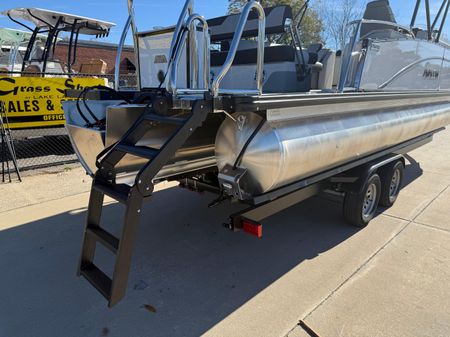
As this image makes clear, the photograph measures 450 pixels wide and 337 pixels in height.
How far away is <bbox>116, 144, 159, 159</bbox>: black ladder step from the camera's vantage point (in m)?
2.39

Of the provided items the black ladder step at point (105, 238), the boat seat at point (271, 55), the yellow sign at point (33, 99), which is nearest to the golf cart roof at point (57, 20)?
the yellow sign at point (33, 99)

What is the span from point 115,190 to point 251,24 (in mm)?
3266

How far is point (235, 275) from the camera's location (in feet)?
10.2

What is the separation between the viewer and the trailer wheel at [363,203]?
389cm

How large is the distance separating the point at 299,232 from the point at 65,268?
2.41 m

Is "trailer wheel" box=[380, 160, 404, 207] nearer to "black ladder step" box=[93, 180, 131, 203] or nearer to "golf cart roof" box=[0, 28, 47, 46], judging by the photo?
"black ladder step" box=[93, 180, 131, 203]

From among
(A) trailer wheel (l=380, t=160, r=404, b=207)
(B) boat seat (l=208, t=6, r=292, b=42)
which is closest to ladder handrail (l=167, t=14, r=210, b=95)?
(B) boat seat (l=208, t=6, r=292, b=42)

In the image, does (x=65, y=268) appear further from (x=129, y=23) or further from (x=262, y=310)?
(x=129, y=23)

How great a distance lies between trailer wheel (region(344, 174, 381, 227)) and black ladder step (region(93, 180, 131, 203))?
2.53 meters

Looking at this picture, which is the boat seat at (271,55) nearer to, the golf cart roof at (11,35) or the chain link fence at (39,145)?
the chain link fence at (39,145)

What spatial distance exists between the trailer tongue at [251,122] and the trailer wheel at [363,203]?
0.01 meters

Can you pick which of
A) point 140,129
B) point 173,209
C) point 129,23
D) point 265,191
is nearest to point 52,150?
point 173,209

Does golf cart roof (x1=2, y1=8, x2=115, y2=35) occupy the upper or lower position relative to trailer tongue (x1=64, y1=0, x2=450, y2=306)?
upper

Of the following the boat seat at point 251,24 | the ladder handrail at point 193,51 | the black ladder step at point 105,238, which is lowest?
the black ladder step at point 105,238
